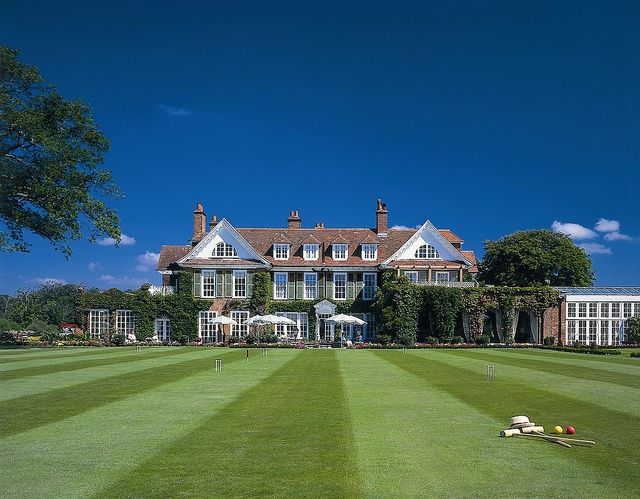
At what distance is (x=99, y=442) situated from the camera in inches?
372

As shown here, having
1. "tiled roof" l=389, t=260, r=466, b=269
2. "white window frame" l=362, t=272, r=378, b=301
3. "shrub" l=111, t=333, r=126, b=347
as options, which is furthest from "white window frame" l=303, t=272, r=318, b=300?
"shrub" l=111, t=333, r=126, b=347

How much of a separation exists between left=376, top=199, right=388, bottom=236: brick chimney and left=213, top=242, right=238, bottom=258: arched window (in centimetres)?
1249

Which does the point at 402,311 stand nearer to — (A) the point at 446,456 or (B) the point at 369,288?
(B) the point at 369,288

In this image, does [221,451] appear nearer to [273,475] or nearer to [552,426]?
[273,475]

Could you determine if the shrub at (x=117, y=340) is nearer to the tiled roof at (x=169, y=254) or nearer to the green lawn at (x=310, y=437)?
the tiled roof at (x=169, y=254)

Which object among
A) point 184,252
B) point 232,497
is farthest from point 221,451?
point 184,252

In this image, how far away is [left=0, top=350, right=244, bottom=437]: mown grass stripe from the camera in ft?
37.0

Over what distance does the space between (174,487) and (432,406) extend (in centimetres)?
694

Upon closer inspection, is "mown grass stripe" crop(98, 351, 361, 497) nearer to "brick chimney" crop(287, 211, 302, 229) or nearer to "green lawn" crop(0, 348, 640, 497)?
"green lawn" crop(0, 348, 640, 497)

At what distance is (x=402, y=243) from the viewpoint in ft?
162

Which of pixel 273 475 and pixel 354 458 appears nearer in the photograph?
pixel 273 475

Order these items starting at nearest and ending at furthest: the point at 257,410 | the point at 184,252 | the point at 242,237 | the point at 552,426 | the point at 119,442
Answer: the point at 119,442 < the point at 552,426 < the point at 257,410 < the point at 242,237 < the point at 184,252

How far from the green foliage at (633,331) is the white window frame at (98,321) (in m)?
39.3

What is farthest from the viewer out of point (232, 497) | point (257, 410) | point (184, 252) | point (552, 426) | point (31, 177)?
point (184, 252)
